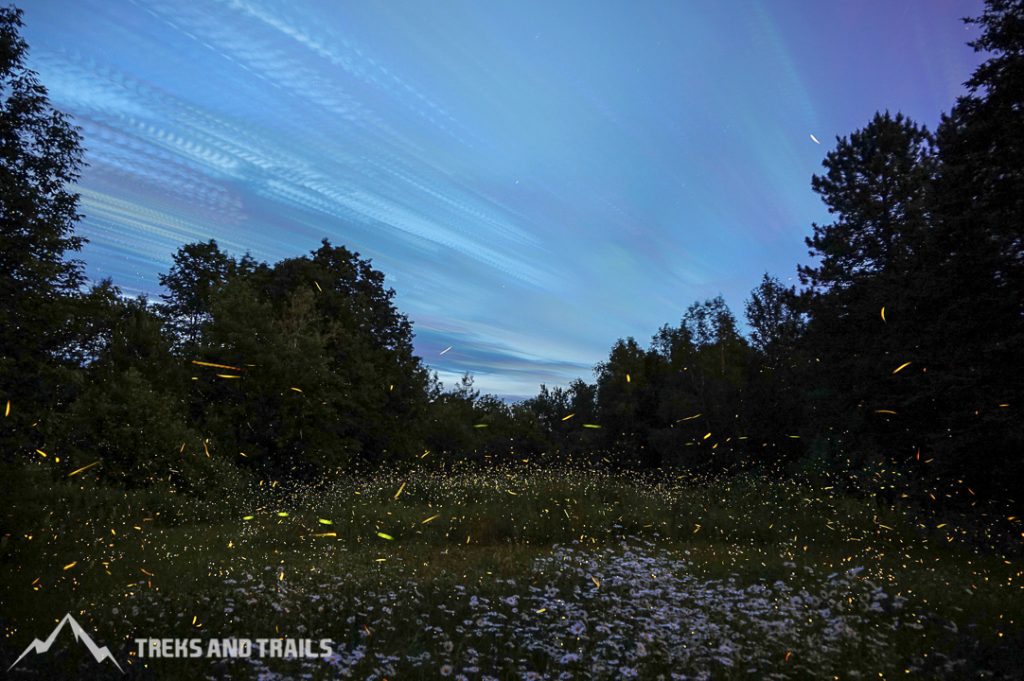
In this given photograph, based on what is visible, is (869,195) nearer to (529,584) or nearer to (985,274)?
(985,274)

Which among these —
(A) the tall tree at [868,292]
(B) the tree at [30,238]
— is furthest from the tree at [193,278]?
(A) the tall tree at [868,292]

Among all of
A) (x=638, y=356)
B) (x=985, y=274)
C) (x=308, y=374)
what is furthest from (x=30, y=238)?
(x=638, y=356)

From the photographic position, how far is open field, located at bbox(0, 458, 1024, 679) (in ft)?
17.2

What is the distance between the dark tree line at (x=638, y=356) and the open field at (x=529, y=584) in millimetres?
2655

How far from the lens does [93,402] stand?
1686 cm

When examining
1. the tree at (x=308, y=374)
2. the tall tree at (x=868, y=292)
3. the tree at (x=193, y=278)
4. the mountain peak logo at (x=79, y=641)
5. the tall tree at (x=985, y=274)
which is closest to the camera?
the mountain peak logo at (x=79, y=641)

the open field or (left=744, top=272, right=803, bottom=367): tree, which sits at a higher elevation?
(left=744, top=272, right=803, bottom=367): tree

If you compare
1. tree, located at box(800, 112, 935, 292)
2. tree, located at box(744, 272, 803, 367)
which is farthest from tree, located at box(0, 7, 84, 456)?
tree, located at box(744, 272, 803, 367)

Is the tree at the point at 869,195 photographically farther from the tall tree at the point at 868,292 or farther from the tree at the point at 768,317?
the tree at the point at 768,317

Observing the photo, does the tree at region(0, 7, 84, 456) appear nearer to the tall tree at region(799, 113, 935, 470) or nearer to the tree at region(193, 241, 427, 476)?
the tree at region(193, 241, 427, 476)

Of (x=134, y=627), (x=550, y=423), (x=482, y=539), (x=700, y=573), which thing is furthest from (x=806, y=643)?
(x=550, y=423)

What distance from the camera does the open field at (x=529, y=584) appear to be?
17.2 feet

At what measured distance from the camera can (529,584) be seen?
7.60m

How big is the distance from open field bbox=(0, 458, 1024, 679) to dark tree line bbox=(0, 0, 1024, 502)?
8.71ft
